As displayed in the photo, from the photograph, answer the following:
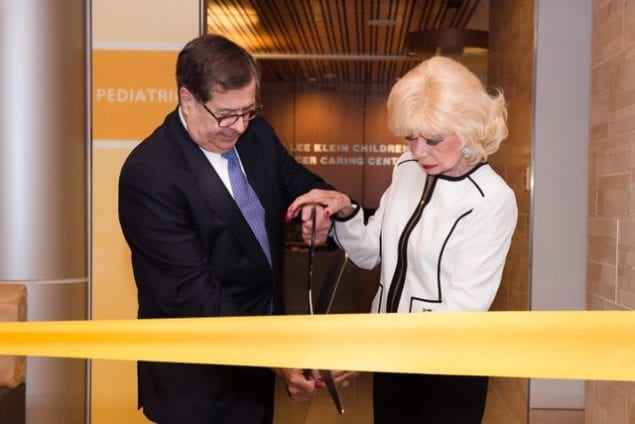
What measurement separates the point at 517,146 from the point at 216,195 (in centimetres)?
362

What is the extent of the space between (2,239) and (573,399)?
339cm

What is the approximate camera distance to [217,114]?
2.14 metres

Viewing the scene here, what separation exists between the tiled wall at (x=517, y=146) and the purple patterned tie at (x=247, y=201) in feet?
10.1

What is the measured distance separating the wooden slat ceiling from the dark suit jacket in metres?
4.61

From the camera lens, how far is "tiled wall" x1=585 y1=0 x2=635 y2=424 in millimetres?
3393

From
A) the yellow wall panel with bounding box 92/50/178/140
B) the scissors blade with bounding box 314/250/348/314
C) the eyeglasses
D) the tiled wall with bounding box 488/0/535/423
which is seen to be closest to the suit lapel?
the eyeglasses

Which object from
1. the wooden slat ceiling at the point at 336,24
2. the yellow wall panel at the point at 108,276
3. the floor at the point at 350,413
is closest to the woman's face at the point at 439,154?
the yellow wall panel at the point at 108,276

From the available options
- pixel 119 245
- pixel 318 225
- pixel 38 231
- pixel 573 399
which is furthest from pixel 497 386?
pixel 318 225

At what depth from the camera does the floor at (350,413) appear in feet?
15.9

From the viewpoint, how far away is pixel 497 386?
595 centimetres

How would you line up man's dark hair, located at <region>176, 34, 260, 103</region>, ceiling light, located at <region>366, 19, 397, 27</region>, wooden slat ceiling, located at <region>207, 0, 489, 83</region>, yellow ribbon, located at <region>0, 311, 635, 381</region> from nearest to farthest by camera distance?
yellow ribbon, located at <region>0, 311, 635, 381</region>, man's dark hair, located at <region>176, 34, 260, 103</region>, wooden slat ceiling, located at <region>207, 0, 489, 83</region>, ceiling light, located at <region>366, 19, 397, 27</region>

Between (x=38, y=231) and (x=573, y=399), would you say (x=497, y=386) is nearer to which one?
(x=573, y=399)

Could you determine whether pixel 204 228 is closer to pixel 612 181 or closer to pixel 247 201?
pixel 247 201

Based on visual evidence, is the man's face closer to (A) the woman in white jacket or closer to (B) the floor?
(A) the woman in white jacket
